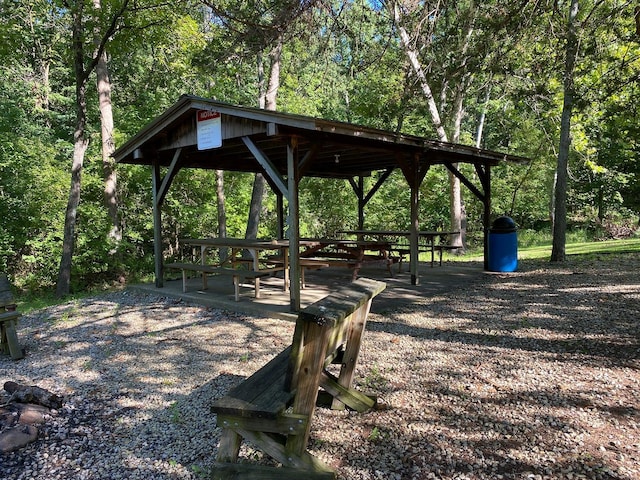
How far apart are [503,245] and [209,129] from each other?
6572mm

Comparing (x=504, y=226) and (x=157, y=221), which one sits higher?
(x=157, y=221)

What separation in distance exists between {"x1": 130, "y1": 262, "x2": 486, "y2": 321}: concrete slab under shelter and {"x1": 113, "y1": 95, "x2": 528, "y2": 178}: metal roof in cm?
212

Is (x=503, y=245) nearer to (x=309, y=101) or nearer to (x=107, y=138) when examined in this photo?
(x=107, y=138)

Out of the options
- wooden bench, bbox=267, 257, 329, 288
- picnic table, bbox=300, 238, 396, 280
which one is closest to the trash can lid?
picnic table, bbox=300, 238, 396, 280

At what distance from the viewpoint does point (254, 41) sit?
282 inches

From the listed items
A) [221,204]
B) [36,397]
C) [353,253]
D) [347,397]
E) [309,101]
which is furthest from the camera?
[309,101]

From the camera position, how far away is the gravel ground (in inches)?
98.4

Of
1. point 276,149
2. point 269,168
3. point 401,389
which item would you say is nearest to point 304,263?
point 269,168

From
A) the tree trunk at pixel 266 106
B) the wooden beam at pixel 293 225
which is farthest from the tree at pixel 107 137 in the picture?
the wooden beam at pixel 293 225

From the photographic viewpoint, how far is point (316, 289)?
25.8ft

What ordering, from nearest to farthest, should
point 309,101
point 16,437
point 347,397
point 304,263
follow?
point 16,437 < point 347,397 < point 304,263 < point 309,101

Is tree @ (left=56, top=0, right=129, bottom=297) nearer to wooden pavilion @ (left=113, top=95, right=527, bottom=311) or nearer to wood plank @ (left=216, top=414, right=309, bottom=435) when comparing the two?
wooden pavilion @ (left=113, top=95, right=527, bottom=311)

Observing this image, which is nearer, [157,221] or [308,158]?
[308,158]

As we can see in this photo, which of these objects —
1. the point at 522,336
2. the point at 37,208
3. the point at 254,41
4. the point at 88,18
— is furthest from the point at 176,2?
the point at 522,336
